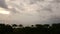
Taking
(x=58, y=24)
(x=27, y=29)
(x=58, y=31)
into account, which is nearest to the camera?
(x=58, y=31)

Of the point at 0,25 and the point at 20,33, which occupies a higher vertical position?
the point at 0,25

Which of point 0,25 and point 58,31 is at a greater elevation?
point 0,25

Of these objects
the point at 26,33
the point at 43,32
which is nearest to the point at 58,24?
the point at 43,32

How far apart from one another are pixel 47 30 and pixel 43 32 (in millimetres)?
2336

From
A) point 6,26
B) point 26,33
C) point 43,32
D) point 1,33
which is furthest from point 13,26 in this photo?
point 43,32

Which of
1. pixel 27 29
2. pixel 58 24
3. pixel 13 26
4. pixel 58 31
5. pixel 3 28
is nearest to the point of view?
pixel 58 31

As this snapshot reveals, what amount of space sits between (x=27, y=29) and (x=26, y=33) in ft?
13.1

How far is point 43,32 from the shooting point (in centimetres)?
3734

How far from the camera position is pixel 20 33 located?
38531 millimetres

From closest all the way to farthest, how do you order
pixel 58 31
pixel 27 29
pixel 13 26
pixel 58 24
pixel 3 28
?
pixel 58 31 < pixel 58 24 < pixel 27 29 < pixel 3 28 < pixel 13 26

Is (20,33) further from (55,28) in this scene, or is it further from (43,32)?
(55,28)

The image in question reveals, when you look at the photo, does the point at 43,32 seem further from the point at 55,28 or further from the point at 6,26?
the point at 6,26

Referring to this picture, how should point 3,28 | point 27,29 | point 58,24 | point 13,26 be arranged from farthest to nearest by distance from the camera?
point 13,26, point 3,28, point 27,29, point 58,24

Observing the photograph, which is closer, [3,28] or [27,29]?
[27,29]
